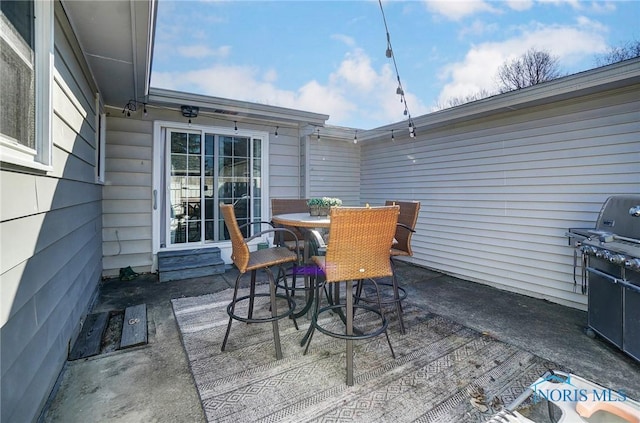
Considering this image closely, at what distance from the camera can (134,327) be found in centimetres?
268

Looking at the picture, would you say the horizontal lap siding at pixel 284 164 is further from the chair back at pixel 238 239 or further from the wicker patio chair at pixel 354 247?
the wicker patio chair at pixel 354 247

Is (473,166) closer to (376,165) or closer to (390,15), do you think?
(376,165)

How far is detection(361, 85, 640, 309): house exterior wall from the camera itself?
310 cm

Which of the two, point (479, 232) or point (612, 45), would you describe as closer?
point (479, 232)

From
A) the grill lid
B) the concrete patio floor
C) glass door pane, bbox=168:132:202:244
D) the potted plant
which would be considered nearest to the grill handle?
the grill lid

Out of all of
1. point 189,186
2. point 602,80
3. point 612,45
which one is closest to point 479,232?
point 602,80

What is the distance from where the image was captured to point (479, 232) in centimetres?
428

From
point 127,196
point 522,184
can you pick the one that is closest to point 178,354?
point 127,196

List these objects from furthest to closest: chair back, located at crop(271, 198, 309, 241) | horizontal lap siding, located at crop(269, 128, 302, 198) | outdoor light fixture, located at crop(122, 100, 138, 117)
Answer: horizontal lap siding, located at crop(269, 128, 302, 198)
outdoor light fixture, located at crop(122, 100, 138, 117)
chair back, located at crop(271, 198, 309, 241)

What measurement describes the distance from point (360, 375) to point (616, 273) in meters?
2.10

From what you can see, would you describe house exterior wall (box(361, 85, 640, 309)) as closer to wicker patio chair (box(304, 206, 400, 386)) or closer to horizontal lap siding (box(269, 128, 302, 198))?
horizontal lap siding (box(269, 128, 302, 198))

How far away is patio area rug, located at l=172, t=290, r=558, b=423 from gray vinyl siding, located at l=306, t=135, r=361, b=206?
132 inches

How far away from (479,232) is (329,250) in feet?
10.7

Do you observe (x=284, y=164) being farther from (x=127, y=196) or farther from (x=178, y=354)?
(x=178, y=354)
